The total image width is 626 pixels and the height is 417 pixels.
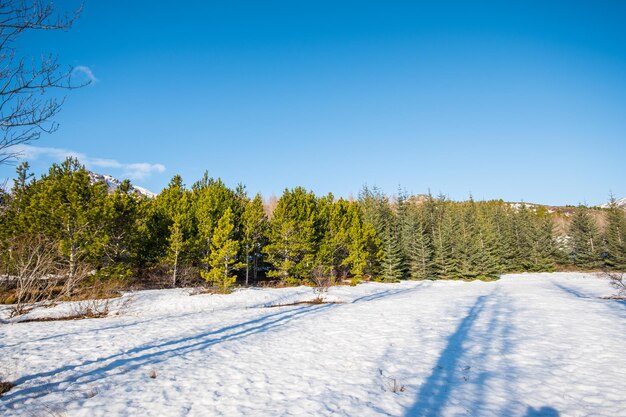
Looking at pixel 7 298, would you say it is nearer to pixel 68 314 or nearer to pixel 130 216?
pixel 68 314

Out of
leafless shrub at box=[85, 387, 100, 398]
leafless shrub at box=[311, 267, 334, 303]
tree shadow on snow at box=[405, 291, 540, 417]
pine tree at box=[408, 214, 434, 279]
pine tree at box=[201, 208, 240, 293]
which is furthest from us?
pine tree at box=[408, 214, 434, 279]

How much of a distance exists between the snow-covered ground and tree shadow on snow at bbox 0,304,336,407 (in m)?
0.04

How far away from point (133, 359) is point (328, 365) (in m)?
5.32

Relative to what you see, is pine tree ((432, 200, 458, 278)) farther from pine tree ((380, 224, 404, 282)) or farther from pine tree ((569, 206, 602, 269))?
pine tree ((569, 206, 602, 269))

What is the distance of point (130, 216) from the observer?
23.0m

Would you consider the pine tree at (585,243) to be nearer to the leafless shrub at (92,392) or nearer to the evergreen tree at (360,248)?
the evergreen tree at (360,248)

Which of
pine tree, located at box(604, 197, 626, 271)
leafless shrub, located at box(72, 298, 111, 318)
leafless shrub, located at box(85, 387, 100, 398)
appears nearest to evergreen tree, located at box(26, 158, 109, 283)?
leafless shrub, located at box(72, 298, 111, 318)

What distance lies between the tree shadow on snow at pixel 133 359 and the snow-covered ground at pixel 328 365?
0.12 feet

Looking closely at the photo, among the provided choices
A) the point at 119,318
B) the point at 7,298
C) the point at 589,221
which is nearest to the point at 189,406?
the point at 119,318

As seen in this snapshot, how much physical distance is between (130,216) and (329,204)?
2232 centimetres

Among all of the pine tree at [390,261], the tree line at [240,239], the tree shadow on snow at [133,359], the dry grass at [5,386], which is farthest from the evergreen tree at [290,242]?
the dry grass at [5,386]

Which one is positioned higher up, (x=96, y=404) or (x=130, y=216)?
(x=130, y=216)

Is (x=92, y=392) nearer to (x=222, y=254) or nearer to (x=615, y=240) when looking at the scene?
(x=222, y=254)

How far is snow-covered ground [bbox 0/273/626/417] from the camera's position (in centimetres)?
540
